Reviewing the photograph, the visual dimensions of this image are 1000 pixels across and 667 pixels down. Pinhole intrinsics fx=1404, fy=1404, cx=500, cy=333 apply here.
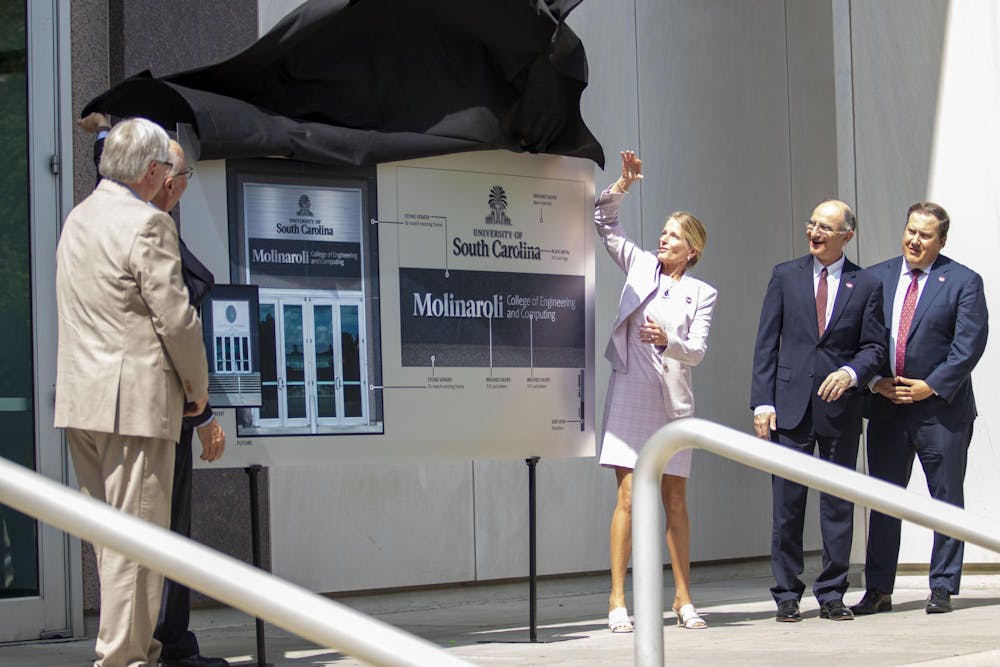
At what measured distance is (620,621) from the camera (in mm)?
5789

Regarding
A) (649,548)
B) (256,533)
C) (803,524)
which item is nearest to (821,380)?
(803,524)

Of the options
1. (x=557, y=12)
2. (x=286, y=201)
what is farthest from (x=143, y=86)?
(x=557, y=12)

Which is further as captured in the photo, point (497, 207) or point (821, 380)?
point (821, 380)

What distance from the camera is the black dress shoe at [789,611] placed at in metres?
6.17

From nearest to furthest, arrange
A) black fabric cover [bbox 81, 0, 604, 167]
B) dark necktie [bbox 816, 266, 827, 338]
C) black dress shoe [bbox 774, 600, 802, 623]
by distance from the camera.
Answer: black fabric cover [bbox 81, 0, 604, 167]
black dress shoe [bbox 774, 600, 802, 623]
dark necktie [bbox 816, 266, 827, 338]

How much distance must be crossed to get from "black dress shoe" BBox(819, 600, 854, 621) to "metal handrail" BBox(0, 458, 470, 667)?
4853 mm

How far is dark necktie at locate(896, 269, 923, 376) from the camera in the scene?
21.6 ft

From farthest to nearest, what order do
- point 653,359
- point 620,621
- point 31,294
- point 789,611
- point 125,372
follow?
1. point 789,611
2. point 31,294
3. point 653,359
4. point 620,621
5. point 125,372

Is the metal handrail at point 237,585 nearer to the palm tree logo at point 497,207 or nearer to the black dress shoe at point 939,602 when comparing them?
the palm tree logo at point 497,207

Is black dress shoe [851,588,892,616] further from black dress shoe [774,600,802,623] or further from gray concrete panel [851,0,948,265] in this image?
gray concrete panel [851,0,948,265]

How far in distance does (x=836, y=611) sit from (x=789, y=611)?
227 millimetres

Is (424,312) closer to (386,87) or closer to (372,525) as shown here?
(386,87)

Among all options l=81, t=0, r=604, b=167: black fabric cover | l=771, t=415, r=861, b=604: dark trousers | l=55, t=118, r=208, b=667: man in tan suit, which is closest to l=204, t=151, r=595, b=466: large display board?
l=81, t=0, r=604, b=167: black fabric cover

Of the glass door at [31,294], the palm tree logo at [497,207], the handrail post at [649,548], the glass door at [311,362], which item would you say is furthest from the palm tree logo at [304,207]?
the handrail post at [649,548]
